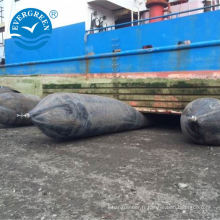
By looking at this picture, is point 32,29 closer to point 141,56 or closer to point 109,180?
point 141,56

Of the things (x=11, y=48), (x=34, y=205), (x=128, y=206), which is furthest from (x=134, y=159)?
(x=11, y=48)

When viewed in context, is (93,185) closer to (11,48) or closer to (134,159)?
(134,159)

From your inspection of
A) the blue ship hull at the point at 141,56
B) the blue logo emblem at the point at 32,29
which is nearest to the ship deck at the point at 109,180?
the blue ship hull at the point at 141,56

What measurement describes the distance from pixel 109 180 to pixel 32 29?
5.70 m

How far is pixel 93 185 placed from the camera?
1692 mm

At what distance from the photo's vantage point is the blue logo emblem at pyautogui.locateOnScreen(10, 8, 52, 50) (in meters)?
6.36

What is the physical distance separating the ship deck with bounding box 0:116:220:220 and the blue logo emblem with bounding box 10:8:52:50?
4179mm

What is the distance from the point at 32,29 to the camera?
20.9ft

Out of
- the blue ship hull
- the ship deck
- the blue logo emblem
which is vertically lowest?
the ship deck

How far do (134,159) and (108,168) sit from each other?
330 millimetres

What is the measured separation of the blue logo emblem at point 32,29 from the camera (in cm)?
636

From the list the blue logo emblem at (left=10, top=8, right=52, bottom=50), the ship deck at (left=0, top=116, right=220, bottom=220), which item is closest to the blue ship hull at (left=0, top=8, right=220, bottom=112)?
the blue logo emblem at (left=10, top=8, right=52, bottom=50)

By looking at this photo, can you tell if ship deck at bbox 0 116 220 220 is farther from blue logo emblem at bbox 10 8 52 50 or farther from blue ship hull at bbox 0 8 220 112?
blue logo emblem at bbox 10 8 52 50

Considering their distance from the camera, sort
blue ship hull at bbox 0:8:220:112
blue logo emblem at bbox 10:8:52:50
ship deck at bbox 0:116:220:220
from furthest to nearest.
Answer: blue logo emblem at bbox 10:8:52:50
blue ship hull at bbox 0:8:220:112
ship deck at bbox 0:116:220:220
